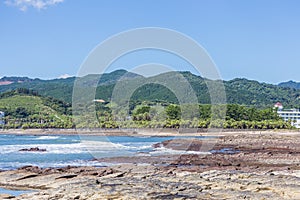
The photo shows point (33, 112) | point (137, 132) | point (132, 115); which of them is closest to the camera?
point (137, 132)

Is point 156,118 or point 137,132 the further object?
point 156,118

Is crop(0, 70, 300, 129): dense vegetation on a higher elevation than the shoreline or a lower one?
higher

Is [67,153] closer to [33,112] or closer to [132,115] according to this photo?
[132,115]

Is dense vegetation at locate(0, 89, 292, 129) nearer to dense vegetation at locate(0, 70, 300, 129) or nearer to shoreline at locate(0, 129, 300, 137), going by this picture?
dense vegetation at locate(0, 70, 300, 129)

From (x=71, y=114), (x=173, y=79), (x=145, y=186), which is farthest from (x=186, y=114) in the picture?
(x=145, y=186)

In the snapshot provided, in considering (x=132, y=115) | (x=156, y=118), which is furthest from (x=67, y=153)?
(x=132, y=115)

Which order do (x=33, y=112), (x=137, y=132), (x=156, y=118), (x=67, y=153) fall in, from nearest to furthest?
(x=67, y=153) < (x=137, y=132) < (x=156, y=118) < (x=33, y=112)

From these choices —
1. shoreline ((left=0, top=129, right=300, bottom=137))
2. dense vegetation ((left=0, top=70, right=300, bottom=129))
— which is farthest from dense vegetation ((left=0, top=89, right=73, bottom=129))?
shoreline ((left=0, top=129, right=300, bottom=137))

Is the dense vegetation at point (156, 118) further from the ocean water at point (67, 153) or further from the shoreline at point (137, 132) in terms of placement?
the ocean water at point (67, 153)

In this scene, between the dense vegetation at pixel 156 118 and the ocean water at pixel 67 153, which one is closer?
the ocean water at pixel 67 153

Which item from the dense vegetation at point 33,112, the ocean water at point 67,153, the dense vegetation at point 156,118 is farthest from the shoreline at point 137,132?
the ocean water at point 67,153

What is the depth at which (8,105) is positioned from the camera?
157625 mm

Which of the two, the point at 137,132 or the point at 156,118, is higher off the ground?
the point at 156,118

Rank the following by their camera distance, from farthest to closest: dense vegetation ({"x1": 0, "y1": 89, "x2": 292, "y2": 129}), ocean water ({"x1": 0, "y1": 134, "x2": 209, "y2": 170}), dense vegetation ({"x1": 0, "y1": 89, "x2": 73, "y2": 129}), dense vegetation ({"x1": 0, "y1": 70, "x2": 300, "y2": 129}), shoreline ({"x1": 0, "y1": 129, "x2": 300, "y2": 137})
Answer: dense vegetation ({"x1": 0, "y1": 89, "x2": 73, "y2": 129})
dense vegetation ({"x1": 0, "y1": 70, "x2": 300, "y2": 129})
dense vegetation ({"x1": 0, "y1": 89, "x2": 292, "y2": 129})
shoreline ({"x1": 0, "y1": 129, "x2": 300, "y2": 137})
ocean water ({"x1": 0, "y1": 134, "x2": 209, "y2": 170})
